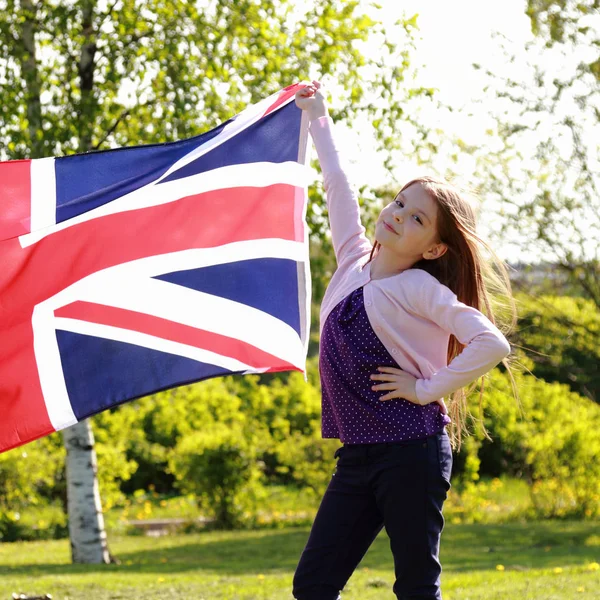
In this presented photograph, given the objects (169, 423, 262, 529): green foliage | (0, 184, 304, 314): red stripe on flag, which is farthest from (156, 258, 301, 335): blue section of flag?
(169, 423, 262, 529): green foliage

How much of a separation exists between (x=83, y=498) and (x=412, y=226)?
7.90 m

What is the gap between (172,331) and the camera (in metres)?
4.32

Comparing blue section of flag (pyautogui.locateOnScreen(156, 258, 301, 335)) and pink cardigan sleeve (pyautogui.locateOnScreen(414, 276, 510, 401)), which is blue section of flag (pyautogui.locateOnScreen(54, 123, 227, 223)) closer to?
blue section of flag (pyautogui.locateOnScreen(156, 258, 301, 335))

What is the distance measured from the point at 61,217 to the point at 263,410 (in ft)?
40.9

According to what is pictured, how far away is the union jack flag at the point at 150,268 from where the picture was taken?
419 centimetres

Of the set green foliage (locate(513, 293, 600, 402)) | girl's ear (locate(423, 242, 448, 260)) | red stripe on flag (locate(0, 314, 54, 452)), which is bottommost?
green foliage (locate(513, 293, 600, 402))

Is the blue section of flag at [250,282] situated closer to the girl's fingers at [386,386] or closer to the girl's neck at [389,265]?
the girl's neck at [389,265]

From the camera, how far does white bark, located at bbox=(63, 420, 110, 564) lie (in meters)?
10.4

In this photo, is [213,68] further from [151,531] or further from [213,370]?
[151,531]

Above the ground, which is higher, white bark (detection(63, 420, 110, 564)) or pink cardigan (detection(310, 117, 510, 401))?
pink cardigan (detection(310, 117, 510, 401))

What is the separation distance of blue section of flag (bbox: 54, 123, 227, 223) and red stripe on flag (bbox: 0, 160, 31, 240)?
0.43 ft

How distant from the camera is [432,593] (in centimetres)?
325

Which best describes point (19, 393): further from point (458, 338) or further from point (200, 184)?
point (458, 338)

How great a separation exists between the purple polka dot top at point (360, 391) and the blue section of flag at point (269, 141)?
1273 millimetres
